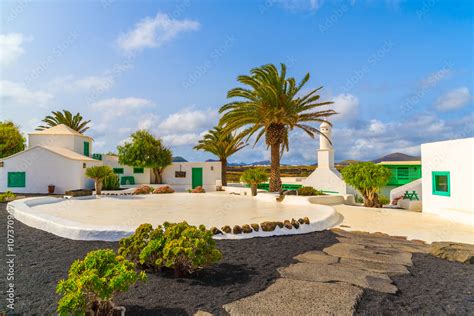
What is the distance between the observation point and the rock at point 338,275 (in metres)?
4.70

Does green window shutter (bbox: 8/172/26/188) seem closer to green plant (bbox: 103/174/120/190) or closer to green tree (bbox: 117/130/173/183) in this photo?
green plant (bbox: 103/174/120/190)

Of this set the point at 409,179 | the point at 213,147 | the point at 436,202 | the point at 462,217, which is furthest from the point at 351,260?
the point at 213,147

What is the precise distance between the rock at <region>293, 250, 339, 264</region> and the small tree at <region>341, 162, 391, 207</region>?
10.1m

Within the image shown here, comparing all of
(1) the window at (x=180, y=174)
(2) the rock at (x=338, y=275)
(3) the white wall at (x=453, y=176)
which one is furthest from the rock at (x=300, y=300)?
(1) the window at (x=180, y=174)

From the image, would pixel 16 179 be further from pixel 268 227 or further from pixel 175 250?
pixel 175 250

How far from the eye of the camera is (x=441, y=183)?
12.9 m

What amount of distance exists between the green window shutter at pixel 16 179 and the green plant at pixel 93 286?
84.6ft

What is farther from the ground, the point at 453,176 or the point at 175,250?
the point at 453,176

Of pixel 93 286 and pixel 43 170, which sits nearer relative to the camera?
pixel 93 286

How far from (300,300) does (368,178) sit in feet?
41.5

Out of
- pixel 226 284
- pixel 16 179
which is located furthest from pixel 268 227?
pixel 16 179

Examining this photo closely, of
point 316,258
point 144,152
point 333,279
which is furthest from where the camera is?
point 144,152

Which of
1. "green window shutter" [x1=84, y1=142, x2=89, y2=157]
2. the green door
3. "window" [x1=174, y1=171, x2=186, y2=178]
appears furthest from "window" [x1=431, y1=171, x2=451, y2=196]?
"green window shutter" [x1=84, y1=142, x2=89, y2=157]

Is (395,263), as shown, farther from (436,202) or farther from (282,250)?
(436,202)
